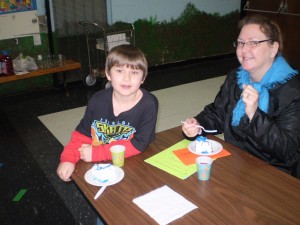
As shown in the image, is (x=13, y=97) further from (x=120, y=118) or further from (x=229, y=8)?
(x=229, y=8)

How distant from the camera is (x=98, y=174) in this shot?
1329 mm

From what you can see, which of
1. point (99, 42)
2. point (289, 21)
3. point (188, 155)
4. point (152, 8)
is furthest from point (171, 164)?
point (289, 21)

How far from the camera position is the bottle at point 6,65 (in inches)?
156

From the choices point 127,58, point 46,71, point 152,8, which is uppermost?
point 152,8

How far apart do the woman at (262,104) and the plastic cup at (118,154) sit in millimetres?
380

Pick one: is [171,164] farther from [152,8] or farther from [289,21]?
[289,21]

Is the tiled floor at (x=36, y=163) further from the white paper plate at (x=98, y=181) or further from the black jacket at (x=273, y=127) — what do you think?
the black jacket at (x=273, y=127)

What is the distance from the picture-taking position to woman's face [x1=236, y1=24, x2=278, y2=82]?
5.39 feet

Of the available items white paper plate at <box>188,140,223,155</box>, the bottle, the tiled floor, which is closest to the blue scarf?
white paper plate at <box>188,140,223,155</box>

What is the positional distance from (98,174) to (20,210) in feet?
4.10

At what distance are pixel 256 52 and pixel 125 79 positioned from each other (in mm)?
632

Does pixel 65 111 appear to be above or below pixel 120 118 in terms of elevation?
A: below

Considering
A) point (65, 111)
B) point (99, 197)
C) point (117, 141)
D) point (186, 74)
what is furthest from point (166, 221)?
point (186, 74)

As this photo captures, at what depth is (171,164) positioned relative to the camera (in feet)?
4.68
